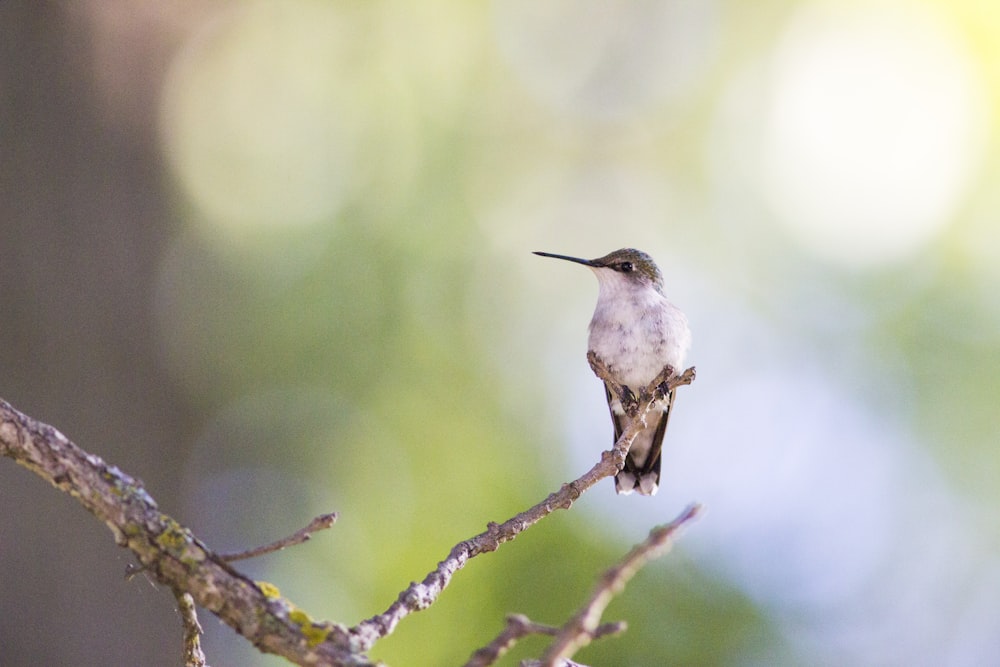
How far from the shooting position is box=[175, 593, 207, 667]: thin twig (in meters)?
1.96

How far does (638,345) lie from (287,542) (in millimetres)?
3821

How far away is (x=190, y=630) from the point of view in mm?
2021

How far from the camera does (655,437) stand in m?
5.85

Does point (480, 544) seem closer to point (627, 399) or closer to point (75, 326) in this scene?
point (627, 399)

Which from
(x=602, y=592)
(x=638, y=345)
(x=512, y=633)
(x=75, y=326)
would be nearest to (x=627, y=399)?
(x=638, y=345)

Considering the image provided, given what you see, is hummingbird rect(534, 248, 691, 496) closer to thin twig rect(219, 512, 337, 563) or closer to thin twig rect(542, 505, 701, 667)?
thin twig rect(219, 512, 337, 563)

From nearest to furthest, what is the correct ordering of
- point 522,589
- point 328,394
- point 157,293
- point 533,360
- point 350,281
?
point 157,293 → point 522,589 → point 328,394 → point 350,281 → point 533,360

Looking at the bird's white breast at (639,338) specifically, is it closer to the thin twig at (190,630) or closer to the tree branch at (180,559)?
the thin twig at (190,630)

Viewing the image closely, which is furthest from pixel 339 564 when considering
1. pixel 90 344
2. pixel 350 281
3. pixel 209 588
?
pixel 209 588

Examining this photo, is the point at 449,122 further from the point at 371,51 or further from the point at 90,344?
the point at 90,344

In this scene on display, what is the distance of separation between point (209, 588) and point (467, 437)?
9029 millimetres

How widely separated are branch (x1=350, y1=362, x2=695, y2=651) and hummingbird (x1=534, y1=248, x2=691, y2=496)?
2.11 metres

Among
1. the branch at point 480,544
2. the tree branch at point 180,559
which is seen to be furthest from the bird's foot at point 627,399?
the tree branch at point 180,559

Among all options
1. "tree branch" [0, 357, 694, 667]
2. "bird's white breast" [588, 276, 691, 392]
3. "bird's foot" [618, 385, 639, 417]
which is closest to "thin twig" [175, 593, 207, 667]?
"tree branch" [0, 357, 694, 667]
